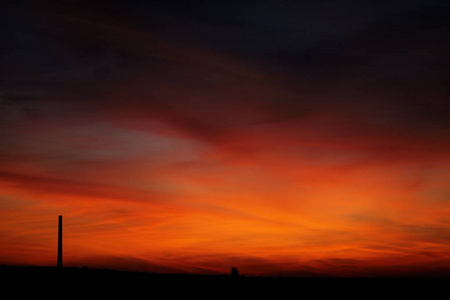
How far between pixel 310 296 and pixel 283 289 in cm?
210

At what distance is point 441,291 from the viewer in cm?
3272

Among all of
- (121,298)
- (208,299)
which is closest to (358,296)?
(208,299)

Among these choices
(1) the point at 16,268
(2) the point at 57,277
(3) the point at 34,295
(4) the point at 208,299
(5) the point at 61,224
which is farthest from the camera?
(5) the point at 61,224

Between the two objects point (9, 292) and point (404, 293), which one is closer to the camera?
point (9, 292)

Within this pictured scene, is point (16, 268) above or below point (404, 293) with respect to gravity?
above

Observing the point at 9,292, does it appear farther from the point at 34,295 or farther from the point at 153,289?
the point at 153,289

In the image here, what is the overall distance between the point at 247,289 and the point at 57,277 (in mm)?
10546

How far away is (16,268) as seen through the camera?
34.1 metres

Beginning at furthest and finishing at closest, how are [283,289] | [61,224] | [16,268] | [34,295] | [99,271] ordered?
[61,224]
[99,271]
[16,268]
[283,289]
[34,295]

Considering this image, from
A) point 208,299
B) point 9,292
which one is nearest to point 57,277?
point 9,292

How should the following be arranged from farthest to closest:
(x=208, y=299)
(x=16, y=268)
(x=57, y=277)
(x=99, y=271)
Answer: (x=99, y=271) < (x=16, y=268) < (x=57, y=277) < (x=208, y=299)

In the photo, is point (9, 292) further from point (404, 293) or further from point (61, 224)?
point (404, 293)

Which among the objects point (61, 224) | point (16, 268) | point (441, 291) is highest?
point (61, 224)

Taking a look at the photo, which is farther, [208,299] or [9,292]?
[208,299]
